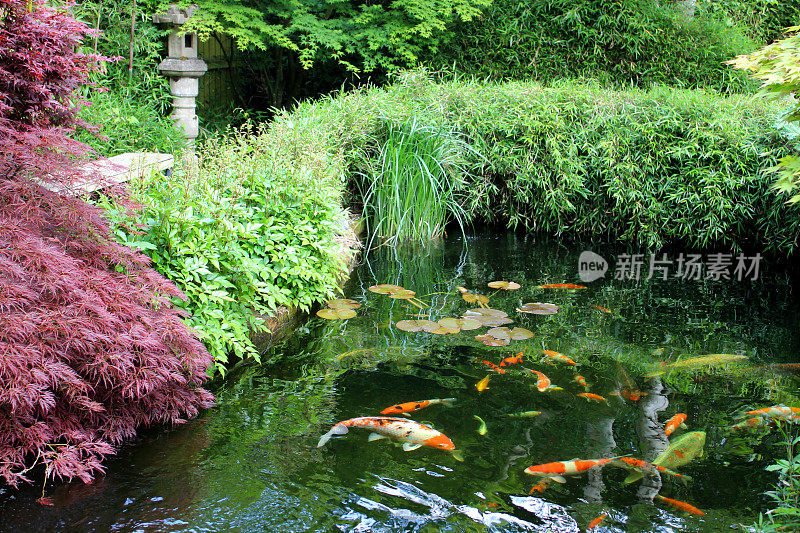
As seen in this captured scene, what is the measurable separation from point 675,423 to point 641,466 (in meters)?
0.44

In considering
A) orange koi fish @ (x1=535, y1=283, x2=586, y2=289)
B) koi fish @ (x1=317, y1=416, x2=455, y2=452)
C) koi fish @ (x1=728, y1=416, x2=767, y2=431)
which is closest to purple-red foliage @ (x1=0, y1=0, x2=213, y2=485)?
koi fish @ (x1=317, y1=416, x2=455, y2=452)

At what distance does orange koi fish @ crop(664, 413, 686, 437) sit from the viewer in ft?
9.32

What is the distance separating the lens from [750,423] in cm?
296

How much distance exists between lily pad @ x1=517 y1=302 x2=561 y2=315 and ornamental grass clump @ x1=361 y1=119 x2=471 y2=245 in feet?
4.74

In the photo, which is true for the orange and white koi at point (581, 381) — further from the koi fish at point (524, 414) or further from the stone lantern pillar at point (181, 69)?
the stone lantern pillar at point (181, 69)

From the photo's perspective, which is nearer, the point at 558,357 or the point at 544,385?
the point at 544,385

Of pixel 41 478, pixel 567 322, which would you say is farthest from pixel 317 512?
pixel 567 322

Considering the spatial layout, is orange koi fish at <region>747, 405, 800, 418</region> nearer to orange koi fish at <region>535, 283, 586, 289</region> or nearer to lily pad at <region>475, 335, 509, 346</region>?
lily pad at <region>475, 335, 509, 346</region>

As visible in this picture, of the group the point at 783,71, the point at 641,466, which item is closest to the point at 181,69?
the point at 783,71

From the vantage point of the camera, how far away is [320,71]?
8.93 metres

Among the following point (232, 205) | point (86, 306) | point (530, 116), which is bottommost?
point (86, 306)

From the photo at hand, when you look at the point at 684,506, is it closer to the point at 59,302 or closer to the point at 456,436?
the point at 456,436

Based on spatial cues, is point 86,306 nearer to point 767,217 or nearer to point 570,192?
point 570,192

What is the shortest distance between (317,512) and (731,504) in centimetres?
144
